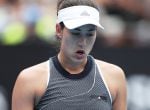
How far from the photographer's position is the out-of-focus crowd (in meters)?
8.75

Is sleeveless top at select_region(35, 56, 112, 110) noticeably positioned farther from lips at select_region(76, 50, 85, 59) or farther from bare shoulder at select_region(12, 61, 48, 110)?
lips at select_region(76, 50, 85, 59)

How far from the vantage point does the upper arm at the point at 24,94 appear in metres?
4.18

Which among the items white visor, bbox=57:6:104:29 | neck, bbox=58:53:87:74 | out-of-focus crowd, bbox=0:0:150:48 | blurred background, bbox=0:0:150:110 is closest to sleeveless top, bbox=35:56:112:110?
neck, bbox=58:53:87:74

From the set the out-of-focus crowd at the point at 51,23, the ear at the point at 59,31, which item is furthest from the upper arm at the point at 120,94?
the out-of-focus crowd at the point at 51,23

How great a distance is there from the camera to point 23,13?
8930 mm

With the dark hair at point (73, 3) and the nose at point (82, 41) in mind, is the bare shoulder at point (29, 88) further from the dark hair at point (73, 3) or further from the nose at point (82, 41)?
the dark hair at point (73, 3)

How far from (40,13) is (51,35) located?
0.48m

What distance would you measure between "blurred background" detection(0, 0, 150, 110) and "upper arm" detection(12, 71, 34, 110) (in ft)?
11.1

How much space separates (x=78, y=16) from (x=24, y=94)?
2.05 feet

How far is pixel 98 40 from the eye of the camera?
8648mm

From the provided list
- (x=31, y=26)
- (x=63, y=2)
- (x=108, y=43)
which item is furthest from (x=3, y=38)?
(x=63, y=2)

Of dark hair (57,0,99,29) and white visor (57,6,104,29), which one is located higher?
dark hair (57,0,99,29)

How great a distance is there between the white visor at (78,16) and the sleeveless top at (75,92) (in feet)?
1.03

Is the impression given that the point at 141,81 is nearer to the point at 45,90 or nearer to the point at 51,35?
the point at 51,35
